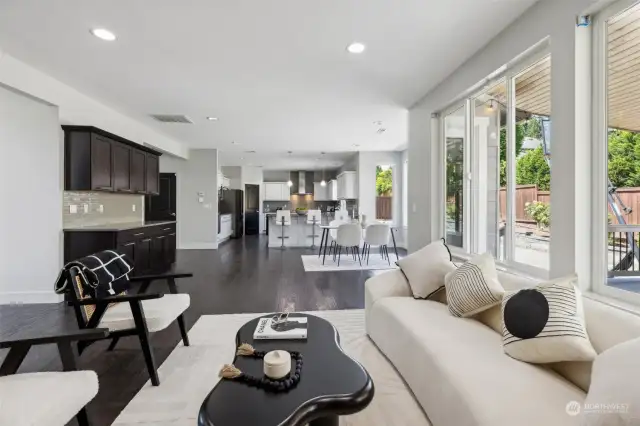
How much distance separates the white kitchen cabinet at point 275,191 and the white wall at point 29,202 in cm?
934

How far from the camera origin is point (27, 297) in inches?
156

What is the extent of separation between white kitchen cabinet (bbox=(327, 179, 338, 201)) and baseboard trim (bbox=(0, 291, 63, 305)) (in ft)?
28.8

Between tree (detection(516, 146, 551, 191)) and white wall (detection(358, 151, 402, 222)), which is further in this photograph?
white wall (detection(358, 151, 402, 222))

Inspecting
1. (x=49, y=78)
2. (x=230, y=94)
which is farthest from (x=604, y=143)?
(x=49, y=78)

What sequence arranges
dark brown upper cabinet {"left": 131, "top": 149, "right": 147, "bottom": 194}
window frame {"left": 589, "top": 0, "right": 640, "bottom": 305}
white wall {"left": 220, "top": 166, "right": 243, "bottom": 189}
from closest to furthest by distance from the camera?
window frame {"left": 589, "top": 0, "right": 640, "bottom": 305} < dark brown upper cabinet {"left": 131, "top": 149, "right": 147, "bottom": 194} < white wall {"left": 220, "top": 166, "right": 243, "bottom": 189}

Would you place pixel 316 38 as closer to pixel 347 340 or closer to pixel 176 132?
pixel 347 340

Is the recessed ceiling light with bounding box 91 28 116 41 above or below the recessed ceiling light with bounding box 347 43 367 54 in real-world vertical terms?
below

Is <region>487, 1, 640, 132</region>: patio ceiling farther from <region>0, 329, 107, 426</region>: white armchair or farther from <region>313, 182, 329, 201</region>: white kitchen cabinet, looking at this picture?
<region>313, 182, 329, 201</region>: white kitchen cabinet

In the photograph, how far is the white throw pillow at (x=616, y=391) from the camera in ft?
3.15

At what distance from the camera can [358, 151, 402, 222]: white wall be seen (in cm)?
887


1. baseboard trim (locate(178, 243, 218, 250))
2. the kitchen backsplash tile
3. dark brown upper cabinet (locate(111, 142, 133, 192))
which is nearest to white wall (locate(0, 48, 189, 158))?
dark brown upper cabinet (locate(111, 142, 133, 192))

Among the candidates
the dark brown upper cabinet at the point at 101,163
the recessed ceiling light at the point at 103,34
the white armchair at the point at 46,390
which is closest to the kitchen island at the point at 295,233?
the dark brown upper cabinet at the point at 101,163

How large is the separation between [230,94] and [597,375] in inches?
177

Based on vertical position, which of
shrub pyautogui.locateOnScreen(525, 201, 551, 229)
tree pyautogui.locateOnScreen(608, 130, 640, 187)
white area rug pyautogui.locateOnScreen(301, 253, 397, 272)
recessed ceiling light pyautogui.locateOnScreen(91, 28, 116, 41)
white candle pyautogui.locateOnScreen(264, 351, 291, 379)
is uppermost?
recessed ceiling light pyautogui.locateOnScreen(91, 28, 116, 41)
